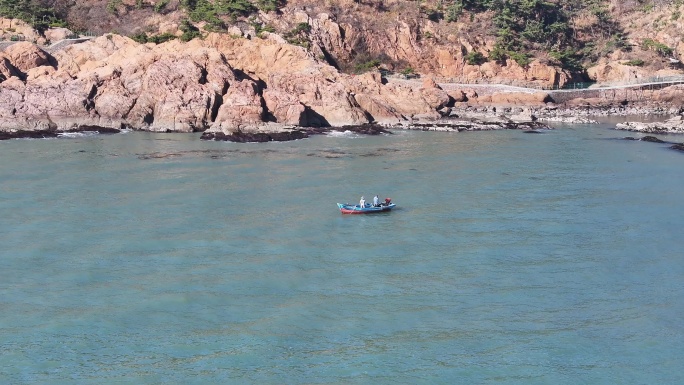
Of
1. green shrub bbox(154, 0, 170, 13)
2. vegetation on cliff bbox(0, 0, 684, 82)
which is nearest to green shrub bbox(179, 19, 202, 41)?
vegetation on cliff bbox(0, 0, 684, 82)

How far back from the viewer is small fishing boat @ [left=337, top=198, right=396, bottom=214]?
1447 inches

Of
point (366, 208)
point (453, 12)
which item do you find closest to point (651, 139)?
point (366, 208)

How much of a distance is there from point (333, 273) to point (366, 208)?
9.01 meters

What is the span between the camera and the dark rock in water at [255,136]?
58.7 m

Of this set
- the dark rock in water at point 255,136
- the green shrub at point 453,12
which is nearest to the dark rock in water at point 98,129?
the dark rock in water at point 255,136

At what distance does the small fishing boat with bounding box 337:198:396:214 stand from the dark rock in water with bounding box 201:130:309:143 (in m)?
22.4

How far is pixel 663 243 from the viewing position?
33031 mm

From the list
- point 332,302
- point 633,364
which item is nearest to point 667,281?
→ point 633,364

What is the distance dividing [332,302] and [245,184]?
753 inches

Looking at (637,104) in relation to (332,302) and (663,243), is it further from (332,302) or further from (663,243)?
(332,302)

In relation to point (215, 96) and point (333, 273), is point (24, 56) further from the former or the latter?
point (333, 273)

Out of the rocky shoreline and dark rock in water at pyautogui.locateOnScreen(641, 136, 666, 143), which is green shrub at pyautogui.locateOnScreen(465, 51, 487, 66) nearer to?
the rocky shoreline

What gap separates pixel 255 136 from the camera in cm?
5950

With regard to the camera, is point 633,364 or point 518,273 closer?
point 633,364
